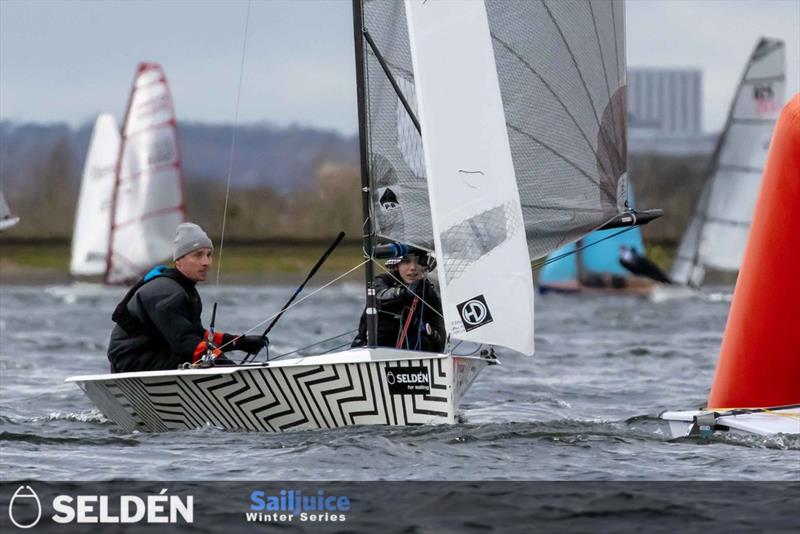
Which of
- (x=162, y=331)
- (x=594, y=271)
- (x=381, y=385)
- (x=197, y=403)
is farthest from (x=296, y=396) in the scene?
(x=594, y=271)

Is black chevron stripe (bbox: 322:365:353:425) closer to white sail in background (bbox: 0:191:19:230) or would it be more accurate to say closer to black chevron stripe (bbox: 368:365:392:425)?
black chevron stripe (bbox: 368:365:392:425)

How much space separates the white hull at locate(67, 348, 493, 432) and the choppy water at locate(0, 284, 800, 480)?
0.36ft

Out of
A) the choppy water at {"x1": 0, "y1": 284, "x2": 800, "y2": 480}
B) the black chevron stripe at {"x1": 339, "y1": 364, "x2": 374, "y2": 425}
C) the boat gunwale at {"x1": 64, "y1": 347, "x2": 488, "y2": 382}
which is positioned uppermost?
the boat gunwale at {"x1": 64, "y1": 347, "x2": 488, "y2": 382}

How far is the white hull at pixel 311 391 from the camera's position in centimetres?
781

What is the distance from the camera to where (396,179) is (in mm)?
8555

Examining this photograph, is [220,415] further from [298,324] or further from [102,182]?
[102,182]

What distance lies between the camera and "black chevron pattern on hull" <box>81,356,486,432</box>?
25.7 ft

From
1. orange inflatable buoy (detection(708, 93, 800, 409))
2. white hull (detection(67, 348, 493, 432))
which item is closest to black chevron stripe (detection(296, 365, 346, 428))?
white hull (detection(67, 348, 493, 432))

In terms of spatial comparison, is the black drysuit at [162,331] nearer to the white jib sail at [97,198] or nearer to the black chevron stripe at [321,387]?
the black chevron stripe at [321,387]

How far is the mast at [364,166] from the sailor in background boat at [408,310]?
233mm

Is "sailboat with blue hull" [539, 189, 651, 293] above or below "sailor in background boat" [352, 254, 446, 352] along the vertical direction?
below

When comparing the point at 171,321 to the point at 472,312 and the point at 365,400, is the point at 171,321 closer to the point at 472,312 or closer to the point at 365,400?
the point at 365,400

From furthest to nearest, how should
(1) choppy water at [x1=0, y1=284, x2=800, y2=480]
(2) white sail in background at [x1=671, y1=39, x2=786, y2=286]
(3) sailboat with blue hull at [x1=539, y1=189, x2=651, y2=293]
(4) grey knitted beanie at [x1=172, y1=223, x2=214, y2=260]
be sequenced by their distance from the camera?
(3) sailboat with blue hull at [x1=539, y1=189, x2=651, y2=293] → (2) white sail in background at [x1=671, y1=39, x2=786, y2=286] → (4) grey knitted beanie at [x1=172, y1=223, x2=214, y2=260] → (1) choppy water at [x1=0, y1=284, x2=800, y2=480]

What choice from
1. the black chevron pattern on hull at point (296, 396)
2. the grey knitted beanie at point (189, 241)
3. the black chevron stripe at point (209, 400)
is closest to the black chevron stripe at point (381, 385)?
the black chevron pattern on hull at point (296, 396)
